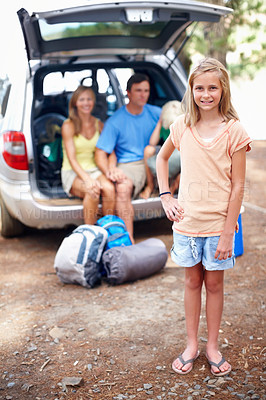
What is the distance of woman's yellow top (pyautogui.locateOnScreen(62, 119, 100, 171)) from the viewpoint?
15.4 feet

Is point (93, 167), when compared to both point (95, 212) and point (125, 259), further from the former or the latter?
point (125, 259)

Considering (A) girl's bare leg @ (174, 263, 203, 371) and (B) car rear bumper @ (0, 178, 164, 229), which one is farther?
(B) car rear bumper @ (0, 178, 164, 229)

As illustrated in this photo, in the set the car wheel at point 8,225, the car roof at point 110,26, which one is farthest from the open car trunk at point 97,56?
the car wheel at point 8,225

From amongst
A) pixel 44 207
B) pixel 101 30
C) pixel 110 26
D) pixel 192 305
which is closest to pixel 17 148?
pixel 44 207

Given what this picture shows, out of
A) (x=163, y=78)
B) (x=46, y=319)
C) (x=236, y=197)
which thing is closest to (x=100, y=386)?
(x=46, y=319)

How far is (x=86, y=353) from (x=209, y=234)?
1052mm

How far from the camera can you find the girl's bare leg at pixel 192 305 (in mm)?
2568

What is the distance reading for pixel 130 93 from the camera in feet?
15.4

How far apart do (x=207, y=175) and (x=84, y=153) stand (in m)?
2.53

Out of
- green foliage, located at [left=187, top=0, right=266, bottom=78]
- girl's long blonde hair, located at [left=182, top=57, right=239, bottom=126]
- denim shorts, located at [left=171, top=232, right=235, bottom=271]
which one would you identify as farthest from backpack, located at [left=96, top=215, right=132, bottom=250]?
green foliage, located at [left=187, top=0, right=266, bottom=78]

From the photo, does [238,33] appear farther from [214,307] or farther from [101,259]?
[214,307]

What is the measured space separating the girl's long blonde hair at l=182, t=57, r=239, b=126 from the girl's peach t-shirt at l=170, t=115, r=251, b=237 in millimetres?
56

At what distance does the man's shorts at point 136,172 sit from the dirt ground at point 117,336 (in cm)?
84

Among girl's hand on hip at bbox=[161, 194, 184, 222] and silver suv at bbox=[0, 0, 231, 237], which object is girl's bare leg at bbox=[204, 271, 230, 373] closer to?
girl's hand on hip at bbox=[161, 194, 184, 222]
